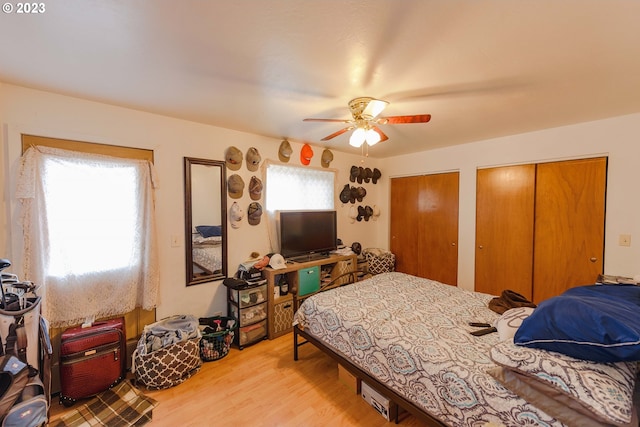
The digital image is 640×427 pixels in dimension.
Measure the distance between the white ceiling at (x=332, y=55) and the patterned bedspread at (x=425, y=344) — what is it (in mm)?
1729

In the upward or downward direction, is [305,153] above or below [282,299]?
above

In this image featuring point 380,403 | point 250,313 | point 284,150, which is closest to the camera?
point 380,403

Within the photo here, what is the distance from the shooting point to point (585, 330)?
1.07m

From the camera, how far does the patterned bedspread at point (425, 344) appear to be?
126 cm

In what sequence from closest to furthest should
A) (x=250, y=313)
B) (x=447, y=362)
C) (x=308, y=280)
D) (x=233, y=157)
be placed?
1. (x=447, y=362)
2. (x=250, y=313)
3. (x=233, y=157)
4. (x=308, y=280)

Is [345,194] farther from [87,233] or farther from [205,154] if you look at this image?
[87,233]

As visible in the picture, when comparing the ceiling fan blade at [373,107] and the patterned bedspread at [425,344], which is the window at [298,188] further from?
the ceiling fan blade at [373,107]

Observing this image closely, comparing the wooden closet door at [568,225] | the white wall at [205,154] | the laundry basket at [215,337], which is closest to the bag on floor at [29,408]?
the white wall at [205,154]

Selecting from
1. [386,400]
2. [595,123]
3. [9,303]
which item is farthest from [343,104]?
[595,123]

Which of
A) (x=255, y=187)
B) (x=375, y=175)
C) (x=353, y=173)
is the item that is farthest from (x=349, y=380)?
(x=375, y=175)

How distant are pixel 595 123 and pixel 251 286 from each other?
399cm

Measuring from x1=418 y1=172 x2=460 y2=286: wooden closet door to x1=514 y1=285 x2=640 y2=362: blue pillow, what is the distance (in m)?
2.68

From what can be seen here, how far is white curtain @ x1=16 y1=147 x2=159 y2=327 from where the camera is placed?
193cm

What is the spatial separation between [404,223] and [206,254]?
10.4 ft
